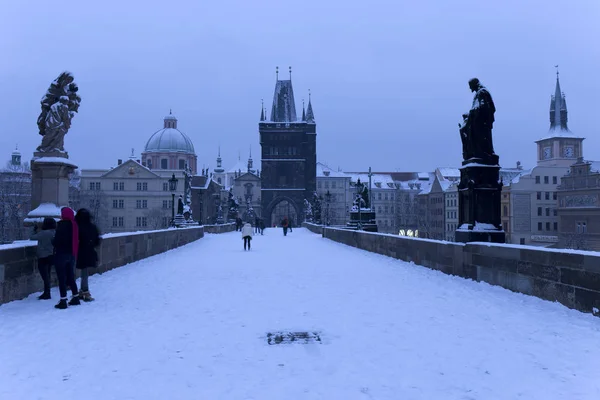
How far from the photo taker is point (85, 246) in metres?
8.98

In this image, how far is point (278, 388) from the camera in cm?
448

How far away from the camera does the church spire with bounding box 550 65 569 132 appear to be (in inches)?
3725

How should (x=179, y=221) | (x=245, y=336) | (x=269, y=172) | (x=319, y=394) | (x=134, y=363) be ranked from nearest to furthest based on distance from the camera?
(x=319, y=394) → (x=134, y=363) → (x=245, y=336) → (x=179, y=221) → (x=269, y=172)

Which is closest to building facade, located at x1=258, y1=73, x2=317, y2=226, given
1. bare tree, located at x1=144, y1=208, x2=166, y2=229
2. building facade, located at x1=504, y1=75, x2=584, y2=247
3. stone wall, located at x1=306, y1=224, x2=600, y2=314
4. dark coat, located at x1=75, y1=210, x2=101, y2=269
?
bare tree, located at x1=144, y1=208, x2=166, y2=229

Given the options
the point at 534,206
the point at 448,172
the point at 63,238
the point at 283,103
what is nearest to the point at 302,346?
the point at 63,238

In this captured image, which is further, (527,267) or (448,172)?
(448,172)

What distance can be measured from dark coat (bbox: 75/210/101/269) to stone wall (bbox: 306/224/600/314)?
6.77 meters

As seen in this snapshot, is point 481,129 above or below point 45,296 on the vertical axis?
above

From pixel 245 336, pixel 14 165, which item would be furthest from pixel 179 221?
pixel 14 165

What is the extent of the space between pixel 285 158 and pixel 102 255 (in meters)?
93.4

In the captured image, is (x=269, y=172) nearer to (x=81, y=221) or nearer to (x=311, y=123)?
(x=311, y=123)

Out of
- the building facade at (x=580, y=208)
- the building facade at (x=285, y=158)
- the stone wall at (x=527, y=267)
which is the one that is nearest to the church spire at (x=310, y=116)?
the building facade at (x=285, y=158)

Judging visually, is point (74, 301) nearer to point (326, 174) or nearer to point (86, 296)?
point (86, 296)

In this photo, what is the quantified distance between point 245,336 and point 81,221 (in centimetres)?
412
